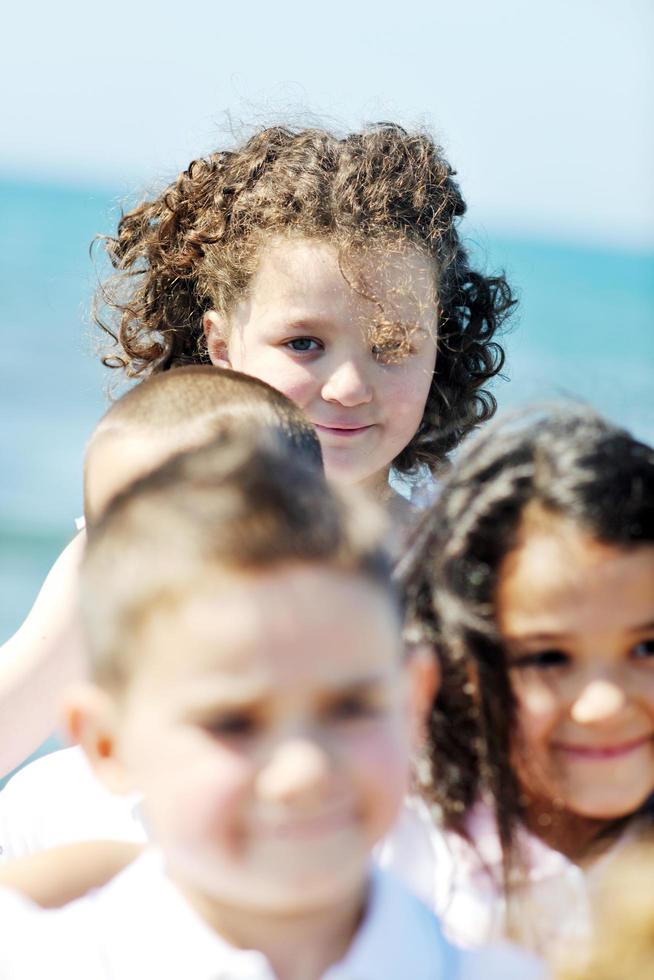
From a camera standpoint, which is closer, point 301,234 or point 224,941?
point 224,941

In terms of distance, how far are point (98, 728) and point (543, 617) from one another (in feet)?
1.50

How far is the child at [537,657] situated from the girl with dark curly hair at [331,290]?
156cm

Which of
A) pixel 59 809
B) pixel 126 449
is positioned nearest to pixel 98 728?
pixel 126 449

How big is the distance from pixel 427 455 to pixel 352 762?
257cm

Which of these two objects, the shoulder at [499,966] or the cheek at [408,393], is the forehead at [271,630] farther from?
the cheek at [408,393]

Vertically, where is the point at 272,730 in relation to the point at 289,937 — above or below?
above

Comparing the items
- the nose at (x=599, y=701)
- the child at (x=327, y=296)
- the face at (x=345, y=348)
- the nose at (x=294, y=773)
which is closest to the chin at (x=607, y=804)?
the nose at (x=599, y=701)

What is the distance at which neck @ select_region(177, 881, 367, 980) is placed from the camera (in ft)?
4.41

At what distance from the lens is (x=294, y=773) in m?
1.22

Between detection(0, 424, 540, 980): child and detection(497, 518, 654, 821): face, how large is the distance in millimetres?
202

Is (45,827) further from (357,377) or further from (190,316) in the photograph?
(190,316)

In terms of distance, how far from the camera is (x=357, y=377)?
3.14 metres

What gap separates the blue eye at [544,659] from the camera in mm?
1516

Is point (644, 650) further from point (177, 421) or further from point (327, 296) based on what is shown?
point (327, 296)
